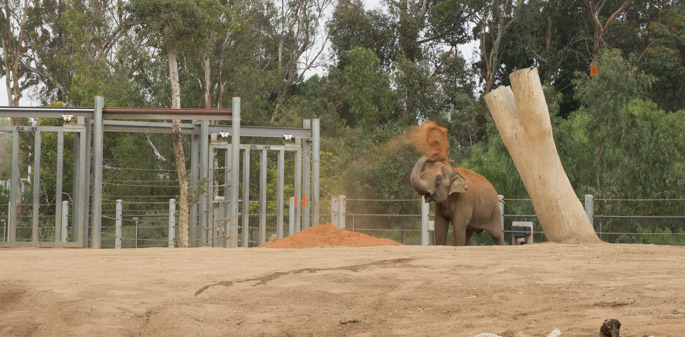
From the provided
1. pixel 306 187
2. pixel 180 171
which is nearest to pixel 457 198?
pixel 306 187

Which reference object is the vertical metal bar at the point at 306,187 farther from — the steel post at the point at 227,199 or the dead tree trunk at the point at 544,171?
the dead tree trunk at the point at 544,171

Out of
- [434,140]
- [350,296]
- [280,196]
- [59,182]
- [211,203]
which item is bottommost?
[350,296]

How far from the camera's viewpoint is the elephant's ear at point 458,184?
46.6 feet

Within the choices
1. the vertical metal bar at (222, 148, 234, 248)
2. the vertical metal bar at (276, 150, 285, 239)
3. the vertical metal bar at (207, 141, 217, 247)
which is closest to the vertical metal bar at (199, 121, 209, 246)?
the vertical metal bar at (207, 141, 217, 247)

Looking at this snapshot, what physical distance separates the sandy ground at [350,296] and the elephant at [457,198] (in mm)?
4514

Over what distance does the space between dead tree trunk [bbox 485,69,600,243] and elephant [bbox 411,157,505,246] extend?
1.53 m

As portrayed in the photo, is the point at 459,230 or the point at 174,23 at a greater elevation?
the point at 174,23

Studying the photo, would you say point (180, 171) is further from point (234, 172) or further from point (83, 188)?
point (234, 172)

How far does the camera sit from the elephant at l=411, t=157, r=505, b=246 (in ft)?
46.5

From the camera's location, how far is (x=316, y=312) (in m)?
7.32

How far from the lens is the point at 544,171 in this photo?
12875mm

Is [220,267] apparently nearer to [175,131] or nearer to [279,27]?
[175,131]

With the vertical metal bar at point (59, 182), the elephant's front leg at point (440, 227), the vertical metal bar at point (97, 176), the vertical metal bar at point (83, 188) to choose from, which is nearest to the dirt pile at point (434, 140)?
the elephant's front leg at point (440, 227)

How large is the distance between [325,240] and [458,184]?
7.75ft
